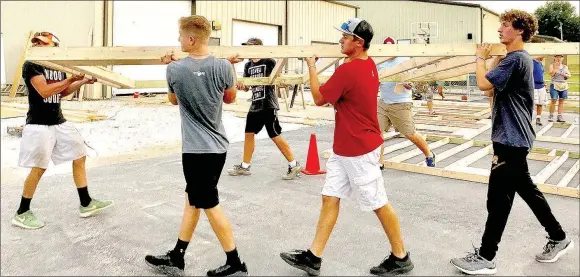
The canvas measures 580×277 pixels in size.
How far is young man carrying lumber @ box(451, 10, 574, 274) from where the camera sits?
3.27 meters

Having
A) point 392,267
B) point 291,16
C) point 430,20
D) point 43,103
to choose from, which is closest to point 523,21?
point 392,267

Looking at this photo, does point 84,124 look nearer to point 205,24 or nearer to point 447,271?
point 205,24

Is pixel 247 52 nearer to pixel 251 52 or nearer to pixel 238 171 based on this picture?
pixel 251 52

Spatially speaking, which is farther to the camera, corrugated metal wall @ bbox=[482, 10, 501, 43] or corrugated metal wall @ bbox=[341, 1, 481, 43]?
corrugated metal wall @ bbox=[482, 10, 501, 43]

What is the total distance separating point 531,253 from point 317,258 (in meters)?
1.81

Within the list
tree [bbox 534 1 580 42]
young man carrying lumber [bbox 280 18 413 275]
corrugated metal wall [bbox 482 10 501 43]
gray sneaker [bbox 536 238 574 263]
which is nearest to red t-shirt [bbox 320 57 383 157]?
young man carrying lumber [bbox 280 18 413 275]

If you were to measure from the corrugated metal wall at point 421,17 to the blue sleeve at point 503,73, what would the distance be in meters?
34.0

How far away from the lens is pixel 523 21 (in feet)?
10.9

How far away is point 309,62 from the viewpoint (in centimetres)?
353

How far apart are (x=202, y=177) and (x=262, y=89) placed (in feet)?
10.7

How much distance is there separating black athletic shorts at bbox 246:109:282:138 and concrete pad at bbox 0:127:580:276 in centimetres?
67

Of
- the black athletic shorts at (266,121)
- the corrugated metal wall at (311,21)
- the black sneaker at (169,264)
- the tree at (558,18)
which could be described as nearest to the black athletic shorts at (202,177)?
the black sneaker at (169,264)

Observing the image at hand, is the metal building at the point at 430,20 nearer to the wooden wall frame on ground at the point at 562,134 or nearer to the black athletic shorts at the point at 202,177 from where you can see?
the wooden wall frame on ground at the point at 562,134

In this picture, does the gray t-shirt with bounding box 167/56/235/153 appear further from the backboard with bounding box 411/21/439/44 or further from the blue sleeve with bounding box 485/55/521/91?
the backboard with bounding box 411/21/439/44
